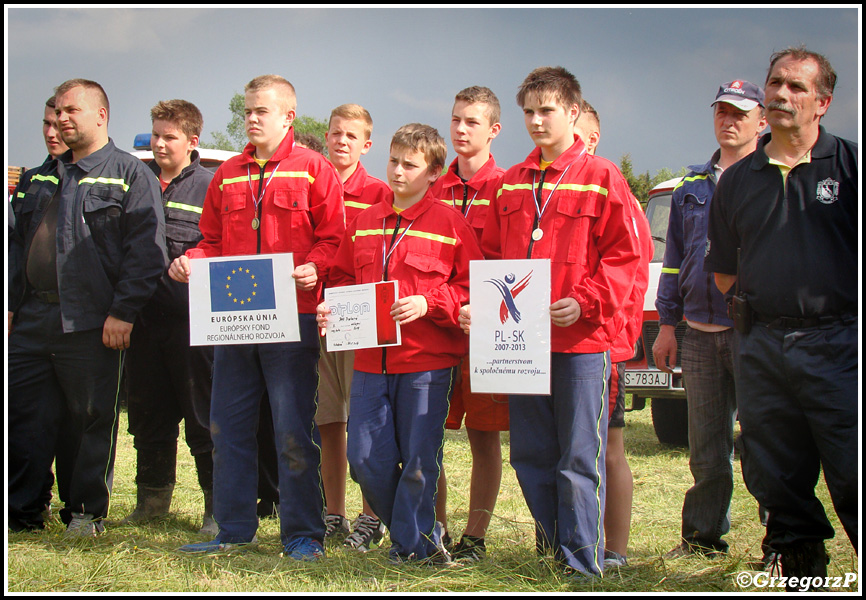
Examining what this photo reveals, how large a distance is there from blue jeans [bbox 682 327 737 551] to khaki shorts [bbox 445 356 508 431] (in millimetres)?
998

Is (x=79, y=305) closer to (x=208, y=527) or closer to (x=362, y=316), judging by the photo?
(x=208, y=527)

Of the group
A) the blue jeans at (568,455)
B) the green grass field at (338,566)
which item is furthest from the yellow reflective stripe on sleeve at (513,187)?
the green grass field at (338,566)

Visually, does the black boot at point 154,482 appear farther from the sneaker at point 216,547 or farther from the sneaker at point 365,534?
the sneaker at point 365,534

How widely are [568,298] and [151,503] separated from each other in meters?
3.00

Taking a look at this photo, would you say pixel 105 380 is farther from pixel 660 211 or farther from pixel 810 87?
pixel 660 211

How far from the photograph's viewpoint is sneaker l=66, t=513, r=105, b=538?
14.2ft

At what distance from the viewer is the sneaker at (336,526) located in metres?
4.61

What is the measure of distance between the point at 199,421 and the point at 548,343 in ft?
7.78

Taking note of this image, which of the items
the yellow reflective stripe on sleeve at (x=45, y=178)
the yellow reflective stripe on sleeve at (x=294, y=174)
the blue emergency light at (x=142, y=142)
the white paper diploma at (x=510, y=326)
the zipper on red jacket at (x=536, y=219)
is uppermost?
the blue emergency light at (x=142, y=142)

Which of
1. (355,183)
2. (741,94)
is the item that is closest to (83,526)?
(355,183)

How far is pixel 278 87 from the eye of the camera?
4250mm

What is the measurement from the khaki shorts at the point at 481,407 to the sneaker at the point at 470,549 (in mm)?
547

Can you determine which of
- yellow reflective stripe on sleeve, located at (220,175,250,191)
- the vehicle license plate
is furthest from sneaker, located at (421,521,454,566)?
the vehicle license plate

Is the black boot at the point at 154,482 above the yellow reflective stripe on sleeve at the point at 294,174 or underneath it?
underneath
